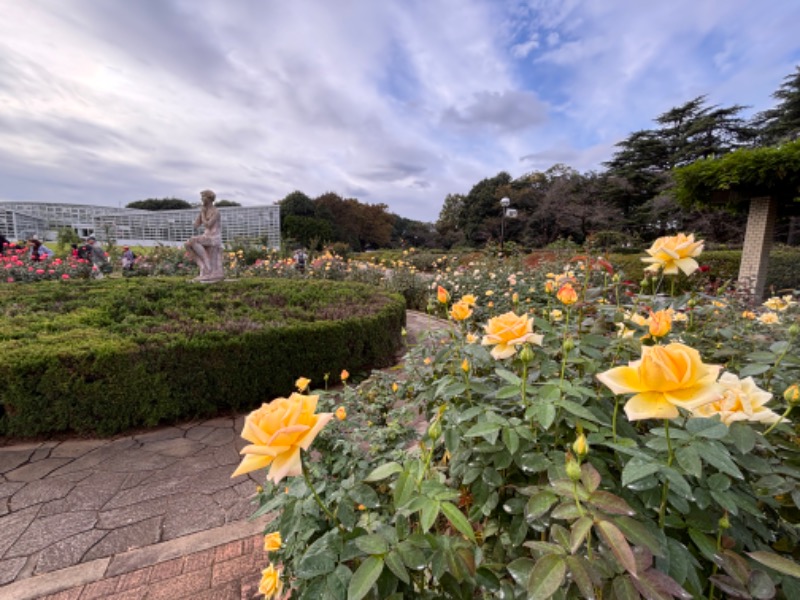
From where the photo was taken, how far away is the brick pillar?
636 centimetres

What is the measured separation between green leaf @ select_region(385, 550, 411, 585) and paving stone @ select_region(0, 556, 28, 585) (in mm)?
2048

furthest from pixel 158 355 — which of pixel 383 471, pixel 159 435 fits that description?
pixel 383 471

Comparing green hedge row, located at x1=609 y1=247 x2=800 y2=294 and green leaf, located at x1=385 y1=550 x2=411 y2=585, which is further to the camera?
green hedge row, located at x1=609 y1=247 x2=800 y2=294

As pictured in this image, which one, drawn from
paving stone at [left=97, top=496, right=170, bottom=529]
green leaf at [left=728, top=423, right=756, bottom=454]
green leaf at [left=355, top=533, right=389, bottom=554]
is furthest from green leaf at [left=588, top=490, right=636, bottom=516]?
paving stone at [left=97, top=496, right=170, bottom=529]

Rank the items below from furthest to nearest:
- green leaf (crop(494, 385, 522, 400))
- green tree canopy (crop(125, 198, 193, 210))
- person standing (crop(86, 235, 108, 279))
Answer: green tree canopy (crop(125, 198, 193, 210)) < person standing (crop(86, 235, 108, 279)) < green leaf (crop(494, 385, 522, 400))

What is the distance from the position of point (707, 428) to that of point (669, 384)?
0.15 metres

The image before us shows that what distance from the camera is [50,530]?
6.01 ft

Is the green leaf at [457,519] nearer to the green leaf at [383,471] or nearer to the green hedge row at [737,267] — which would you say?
the green leaf at [383,471]

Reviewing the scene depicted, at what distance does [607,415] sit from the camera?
2.69 feet

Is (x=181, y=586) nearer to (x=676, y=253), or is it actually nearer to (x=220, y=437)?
(x=220, y=437)

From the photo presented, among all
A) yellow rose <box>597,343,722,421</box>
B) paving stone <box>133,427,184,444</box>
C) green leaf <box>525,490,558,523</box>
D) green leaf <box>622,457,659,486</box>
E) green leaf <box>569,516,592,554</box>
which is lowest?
paving stone <box>133,427,184,444</box>

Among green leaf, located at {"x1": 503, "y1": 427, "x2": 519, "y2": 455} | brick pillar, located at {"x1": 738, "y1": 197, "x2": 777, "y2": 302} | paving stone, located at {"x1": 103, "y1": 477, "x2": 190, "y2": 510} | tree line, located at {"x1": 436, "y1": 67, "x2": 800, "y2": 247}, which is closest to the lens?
green leaf, located at {"x1": 503, "y1": 427, "x2": 519, "y2": 455}

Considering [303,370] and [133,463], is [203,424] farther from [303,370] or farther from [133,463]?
[303,370]

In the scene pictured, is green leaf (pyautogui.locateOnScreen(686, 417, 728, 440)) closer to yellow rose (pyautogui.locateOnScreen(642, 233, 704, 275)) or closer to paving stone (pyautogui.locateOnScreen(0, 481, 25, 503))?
yellow rose (pyautogui.locateOnScreen(642, 233, 704, 275))
